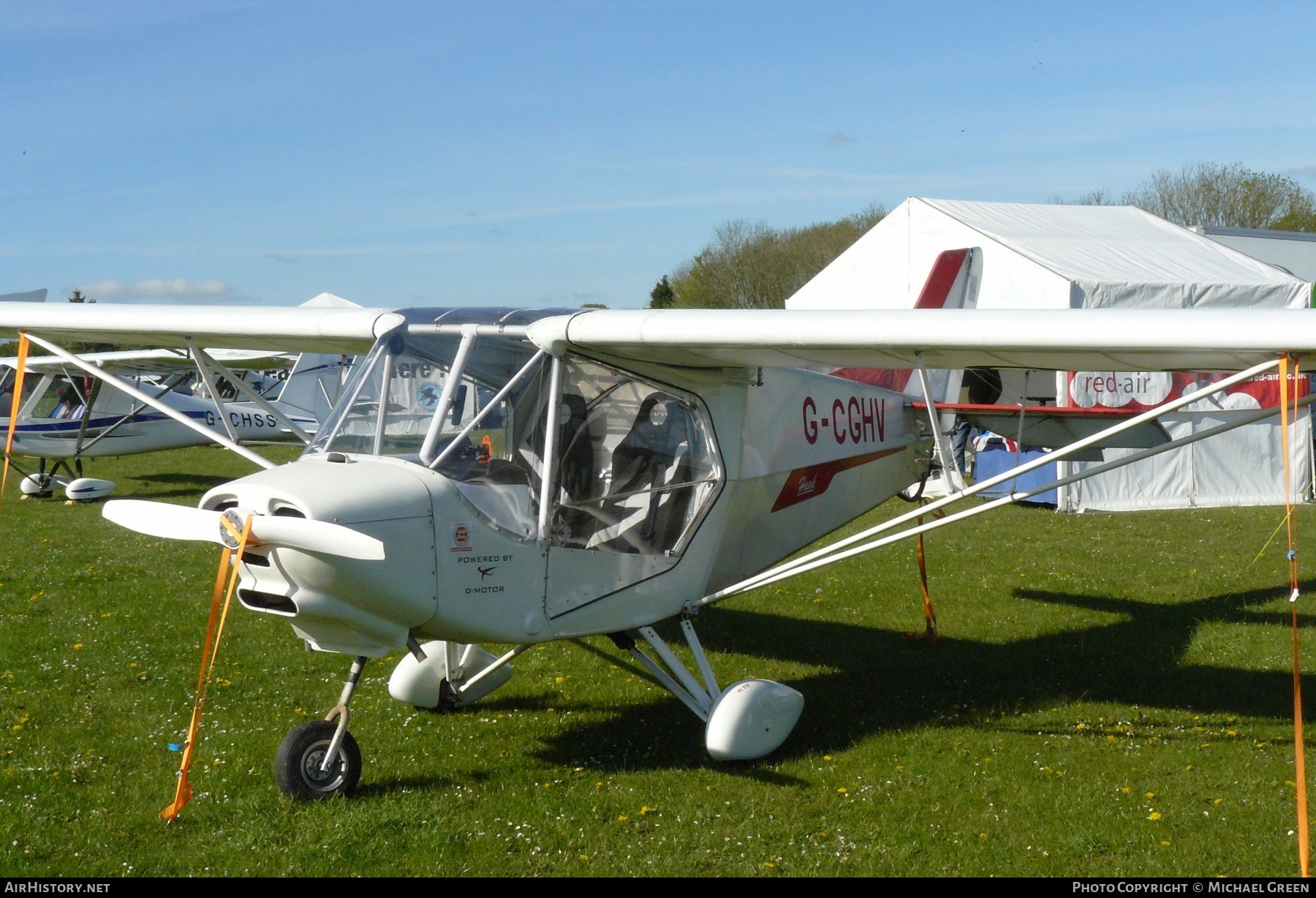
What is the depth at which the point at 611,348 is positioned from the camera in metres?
5.88

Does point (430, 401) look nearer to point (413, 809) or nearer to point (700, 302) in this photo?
point (413, 809)

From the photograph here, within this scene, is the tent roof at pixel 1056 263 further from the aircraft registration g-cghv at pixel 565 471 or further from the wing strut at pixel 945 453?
the wing strut at pixel 945 453

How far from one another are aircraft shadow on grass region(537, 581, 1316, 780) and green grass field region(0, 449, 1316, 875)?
1.2 inches

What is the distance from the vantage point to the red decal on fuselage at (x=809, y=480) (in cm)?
718

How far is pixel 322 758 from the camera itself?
17.8ft

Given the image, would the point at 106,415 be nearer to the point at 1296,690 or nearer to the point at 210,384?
the point at 210,384

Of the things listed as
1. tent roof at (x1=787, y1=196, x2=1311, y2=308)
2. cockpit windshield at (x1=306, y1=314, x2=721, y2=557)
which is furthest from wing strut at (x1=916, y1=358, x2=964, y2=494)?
tent roof at (x1=787, y1=196, x2=1311, y2=308)

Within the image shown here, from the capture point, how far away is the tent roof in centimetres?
1652

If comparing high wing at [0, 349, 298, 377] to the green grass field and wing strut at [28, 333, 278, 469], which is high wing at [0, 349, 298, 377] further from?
wing strut at [28, 333, 278, 469]

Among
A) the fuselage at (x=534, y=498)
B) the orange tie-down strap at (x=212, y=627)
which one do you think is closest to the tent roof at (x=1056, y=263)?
the fuselage at (x=534, y=498)

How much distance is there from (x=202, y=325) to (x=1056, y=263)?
44.0 feet

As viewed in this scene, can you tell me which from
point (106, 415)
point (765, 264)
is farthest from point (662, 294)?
point (106, 415)

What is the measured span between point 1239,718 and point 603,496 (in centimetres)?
420

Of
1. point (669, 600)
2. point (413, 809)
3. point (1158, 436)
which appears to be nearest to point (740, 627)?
point (669, 600)
